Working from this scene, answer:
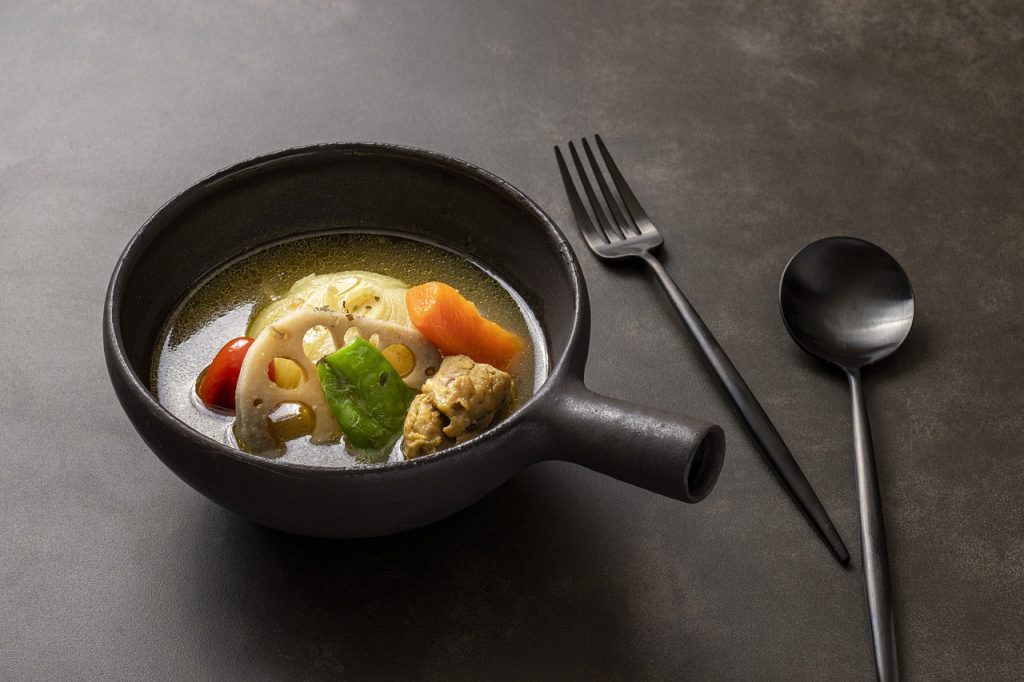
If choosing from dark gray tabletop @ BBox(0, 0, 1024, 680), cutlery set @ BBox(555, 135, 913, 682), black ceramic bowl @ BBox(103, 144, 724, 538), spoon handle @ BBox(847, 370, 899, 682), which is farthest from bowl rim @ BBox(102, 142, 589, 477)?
spoon handle @ BBox(847, 370, 899, 682)

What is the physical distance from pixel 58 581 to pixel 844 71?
1.60 meters

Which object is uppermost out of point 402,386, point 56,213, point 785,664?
point 402,386

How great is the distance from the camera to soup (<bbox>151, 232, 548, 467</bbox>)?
3.99 feet

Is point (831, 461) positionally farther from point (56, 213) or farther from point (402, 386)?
point (56, 213)

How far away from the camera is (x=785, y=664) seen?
1227 mm

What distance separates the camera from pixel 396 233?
4.99ft

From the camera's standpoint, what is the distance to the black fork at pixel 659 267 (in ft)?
4.51

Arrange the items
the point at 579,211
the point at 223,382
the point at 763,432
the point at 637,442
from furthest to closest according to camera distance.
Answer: the point at 579,211 < the point at 763,432 < the point at 223,382 < the point at 637,442

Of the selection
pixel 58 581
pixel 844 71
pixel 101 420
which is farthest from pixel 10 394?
pixel 844 71

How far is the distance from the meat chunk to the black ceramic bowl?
0.24ft

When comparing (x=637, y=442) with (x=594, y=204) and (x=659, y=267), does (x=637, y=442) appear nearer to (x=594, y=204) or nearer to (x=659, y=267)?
(x=659, y=267)

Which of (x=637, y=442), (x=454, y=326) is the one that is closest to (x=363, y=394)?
(x=454, y=326)

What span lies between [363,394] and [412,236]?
1.18 feet

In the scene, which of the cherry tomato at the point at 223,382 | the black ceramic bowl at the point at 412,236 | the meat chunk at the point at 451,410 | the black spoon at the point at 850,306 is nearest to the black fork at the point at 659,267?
the black spoon at the point at 850,306
